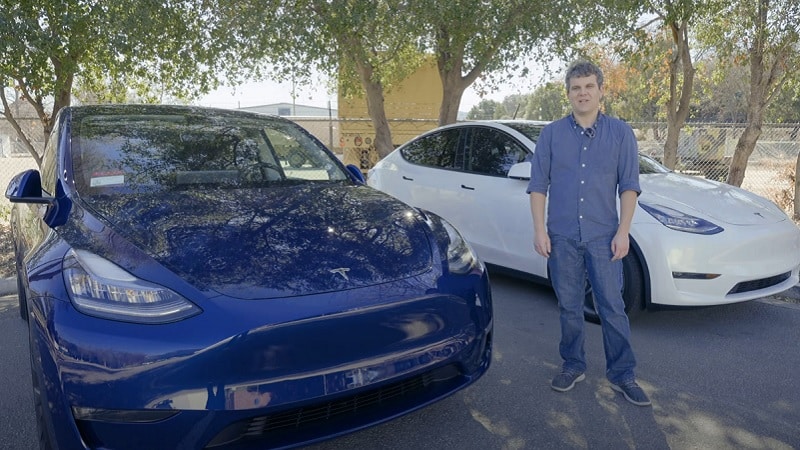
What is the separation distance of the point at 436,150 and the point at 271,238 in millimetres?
3475

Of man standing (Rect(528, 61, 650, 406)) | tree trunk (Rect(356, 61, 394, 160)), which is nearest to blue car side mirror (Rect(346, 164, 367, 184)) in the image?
man standing (Rect(528, 61, 650, 406))

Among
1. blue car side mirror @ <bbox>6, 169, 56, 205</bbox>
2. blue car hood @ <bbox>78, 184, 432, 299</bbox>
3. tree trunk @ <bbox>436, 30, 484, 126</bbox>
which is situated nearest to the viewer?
blue car hood @ <bbox>78, 184, 432, 299</bbox>

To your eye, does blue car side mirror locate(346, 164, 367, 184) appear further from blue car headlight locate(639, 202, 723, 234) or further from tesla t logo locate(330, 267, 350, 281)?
blue car headlight locate(639, 202, 723, 234)

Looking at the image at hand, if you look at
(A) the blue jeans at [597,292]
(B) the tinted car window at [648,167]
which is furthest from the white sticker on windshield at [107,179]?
(B) the tinted car window at [648,167]

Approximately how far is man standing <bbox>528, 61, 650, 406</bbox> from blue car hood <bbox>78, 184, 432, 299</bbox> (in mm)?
742

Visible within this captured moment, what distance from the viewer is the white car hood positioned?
13.3ft

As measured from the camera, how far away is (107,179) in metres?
3.03

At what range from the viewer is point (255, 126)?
395cm

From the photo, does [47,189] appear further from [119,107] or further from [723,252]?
[723,252]

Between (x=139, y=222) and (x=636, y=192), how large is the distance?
2293 millimetres

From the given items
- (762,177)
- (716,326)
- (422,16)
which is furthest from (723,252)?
(762,177)

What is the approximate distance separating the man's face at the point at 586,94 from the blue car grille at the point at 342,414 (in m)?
1.43

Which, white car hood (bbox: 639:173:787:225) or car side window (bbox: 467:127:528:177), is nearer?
white car hood (bbox: 639:173:787:225)

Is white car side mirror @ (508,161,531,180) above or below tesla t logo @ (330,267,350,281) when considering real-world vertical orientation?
above
